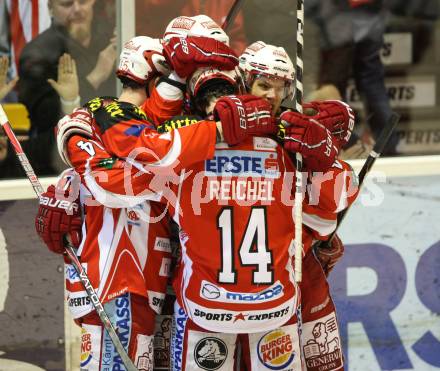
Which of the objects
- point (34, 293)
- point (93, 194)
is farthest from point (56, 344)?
point (93, 194)

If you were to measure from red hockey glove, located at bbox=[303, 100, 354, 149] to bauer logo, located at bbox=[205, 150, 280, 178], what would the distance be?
216 millimetres

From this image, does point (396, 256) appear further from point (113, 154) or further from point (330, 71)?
point (113, 154)

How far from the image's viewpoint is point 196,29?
11.4 ft

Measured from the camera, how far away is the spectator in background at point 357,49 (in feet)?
16.5

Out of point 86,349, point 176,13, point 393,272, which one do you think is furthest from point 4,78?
point 393,272

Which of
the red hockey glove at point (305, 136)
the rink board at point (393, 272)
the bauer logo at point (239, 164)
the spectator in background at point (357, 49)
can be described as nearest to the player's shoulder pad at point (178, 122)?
the bauer logo at point (239, 164)

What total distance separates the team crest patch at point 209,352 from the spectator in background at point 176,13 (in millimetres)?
1657

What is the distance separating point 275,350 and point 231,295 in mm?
243

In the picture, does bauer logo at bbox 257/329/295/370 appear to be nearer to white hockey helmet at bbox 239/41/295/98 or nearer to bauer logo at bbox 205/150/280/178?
bauer logo at bbox 205/150/280/178

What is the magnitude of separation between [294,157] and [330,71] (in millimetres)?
1751

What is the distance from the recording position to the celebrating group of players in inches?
129

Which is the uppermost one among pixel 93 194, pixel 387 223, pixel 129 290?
pixel 93 194

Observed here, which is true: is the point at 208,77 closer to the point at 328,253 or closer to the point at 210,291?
the point at 210,291

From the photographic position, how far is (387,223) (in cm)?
485
